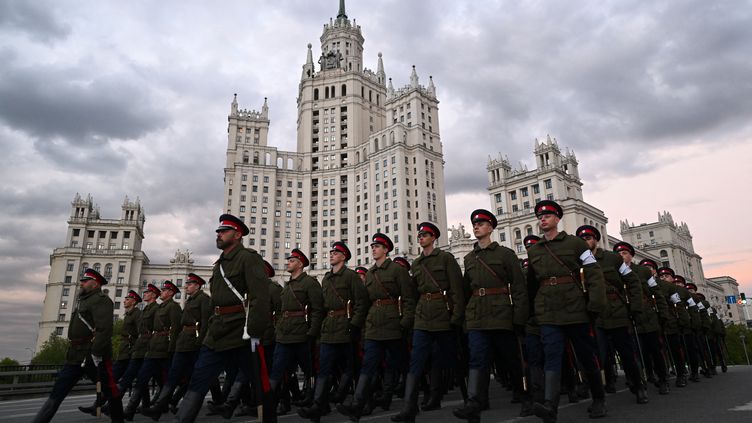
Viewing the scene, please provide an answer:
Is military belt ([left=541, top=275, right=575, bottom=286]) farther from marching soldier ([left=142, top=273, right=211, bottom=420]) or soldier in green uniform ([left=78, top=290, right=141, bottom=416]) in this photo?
soldier in green uniform ([left=78, top=290, right=141, bottom=416])

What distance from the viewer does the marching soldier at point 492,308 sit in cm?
654

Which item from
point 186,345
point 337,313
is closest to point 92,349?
point 186,345

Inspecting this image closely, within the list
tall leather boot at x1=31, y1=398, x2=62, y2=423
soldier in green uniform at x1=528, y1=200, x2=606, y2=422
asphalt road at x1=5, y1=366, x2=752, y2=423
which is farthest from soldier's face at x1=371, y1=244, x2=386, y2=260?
tall leather boot at x1=31, y1=398, x2=62, y2=423

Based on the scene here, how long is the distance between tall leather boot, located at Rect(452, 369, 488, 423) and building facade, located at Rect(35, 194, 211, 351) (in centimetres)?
10095

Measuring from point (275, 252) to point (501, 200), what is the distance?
164ft

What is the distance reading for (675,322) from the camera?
38.9ft

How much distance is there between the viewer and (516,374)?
24.2 ft

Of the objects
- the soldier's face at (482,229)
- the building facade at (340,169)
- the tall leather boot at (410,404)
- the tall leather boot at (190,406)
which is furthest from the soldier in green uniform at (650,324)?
the building facade at (340,169)

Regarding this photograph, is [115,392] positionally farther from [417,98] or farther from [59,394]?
[417,98]

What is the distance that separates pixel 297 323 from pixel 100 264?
107 metres

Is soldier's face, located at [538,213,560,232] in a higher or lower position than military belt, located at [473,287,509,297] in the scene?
higher

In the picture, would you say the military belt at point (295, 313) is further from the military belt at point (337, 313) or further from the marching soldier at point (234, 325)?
the marching soldier at point (234, 325)

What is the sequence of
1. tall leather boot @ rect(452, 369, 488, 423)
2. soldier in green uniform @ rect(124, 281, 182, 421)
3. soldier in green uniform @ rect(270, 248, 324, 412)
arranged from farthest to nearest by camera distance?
soldier in green uniform @ rect(124, 281, 182, 421) → soldier in green uniform @ rect(270, 248, 324, 412) → tall leather boot @ rect(452, 369, 488, 423)

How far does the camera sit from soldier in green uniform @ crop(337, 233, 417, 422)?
24.2 feet
